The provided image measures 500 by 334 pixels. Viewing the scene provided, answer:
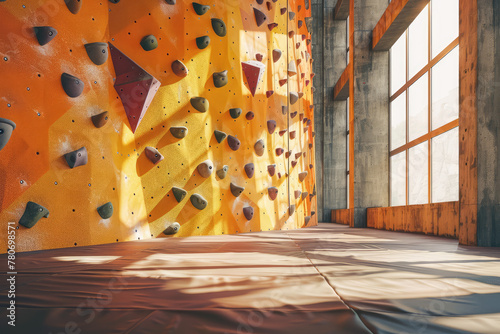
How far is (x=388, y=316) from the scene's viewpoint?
0.95 meters

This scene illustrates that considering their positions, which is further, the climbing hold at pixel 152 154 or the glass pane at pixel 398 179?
the glass pane at pixel 398 179

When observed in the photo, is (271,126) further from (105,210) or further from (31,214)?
(31,214)

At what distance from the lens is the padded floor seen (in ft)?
2.93

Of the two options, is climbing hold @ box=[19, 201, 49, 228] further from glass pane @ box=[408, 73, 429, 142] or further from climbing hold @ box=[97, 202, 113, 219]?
glass pane @ box=[408, 73, 429, 142]

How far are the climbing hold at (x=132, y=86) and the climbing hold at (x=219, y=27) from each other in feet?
3.47

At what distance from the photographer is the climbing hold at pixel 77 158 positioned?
8.21ft

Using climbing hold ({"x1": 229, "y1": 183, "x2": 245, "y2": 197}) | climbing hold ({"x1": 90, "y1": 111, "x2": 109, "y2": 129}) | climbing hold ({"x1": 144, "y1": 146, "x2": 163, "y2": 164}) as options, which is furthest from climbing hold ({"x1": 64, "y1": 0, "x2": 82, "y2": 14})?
climbing hold ({"x1": 229, "y1": 183, "x2": 245, "y2": 197})

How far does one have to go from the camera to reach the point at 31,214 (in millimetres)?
2254

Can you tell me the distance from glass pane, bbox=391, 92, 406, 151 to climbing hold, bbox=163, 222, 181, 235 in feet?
14.1

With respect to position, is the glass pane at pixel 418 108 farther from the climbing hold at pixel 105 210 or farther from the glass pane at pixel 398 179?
the climbing hold at pixel 105 210

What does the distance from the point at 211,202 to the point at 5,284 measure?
2410 millimetres

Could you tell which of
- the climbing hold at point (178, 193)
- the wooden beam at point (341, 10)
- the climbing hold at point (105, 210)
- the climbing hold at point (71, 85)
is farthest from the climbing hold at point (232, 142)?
the wooden beam at point (341, 10)

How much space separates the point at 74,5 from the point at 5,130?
3.65 ft

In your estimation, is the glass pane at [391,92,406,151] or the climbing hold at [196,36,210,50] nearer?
the climbing hold at [196,36,210,50]
